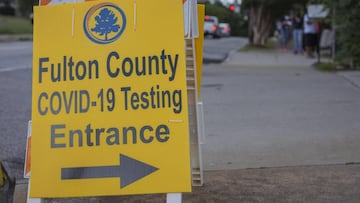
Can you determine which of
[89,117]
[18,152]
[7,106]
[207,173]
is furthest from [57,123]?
[7,106]

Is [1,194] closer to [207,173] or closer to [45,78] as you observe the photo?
[45,78]

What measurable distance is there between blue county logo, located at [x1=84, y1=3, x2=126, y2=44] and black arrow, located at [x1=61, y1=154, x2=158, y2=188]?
82cm

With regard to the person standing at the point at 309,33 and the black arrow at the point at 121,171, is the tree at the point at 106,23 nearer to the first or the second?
the black arrow at the point at 121,171

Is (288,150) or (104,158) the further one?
(288,150)

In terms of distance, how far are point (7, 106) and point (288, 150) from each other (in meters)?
4.72

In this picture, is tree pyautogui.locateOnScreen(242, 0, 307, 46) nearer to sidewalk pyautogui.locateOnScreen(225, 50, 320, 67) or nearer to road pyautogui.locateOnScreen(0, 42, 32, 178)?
sidewalk pyautogui.locateOnScreen(225, 50, 320, 67)

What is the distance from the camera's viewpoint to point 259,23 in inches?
1282

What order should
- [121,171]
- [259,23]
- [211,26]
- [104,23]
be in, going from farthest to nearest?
[211,26] → [259,23] → [104,23] → [121,171]

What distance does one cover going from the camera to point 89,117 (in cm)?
428

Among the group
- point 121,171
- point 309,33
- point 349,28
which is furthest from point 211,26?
point 121,171

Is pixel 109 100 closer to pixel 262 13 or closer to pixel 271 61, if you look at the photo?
pixel 271 61

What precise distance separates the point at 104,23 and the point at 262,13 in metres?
28.5

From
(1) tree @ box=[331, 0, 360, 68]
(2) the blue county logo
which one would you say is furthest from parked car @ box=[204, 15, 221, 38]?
(2) the blue county logo

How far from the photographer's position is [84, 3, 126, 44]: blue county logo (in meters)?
4.32
